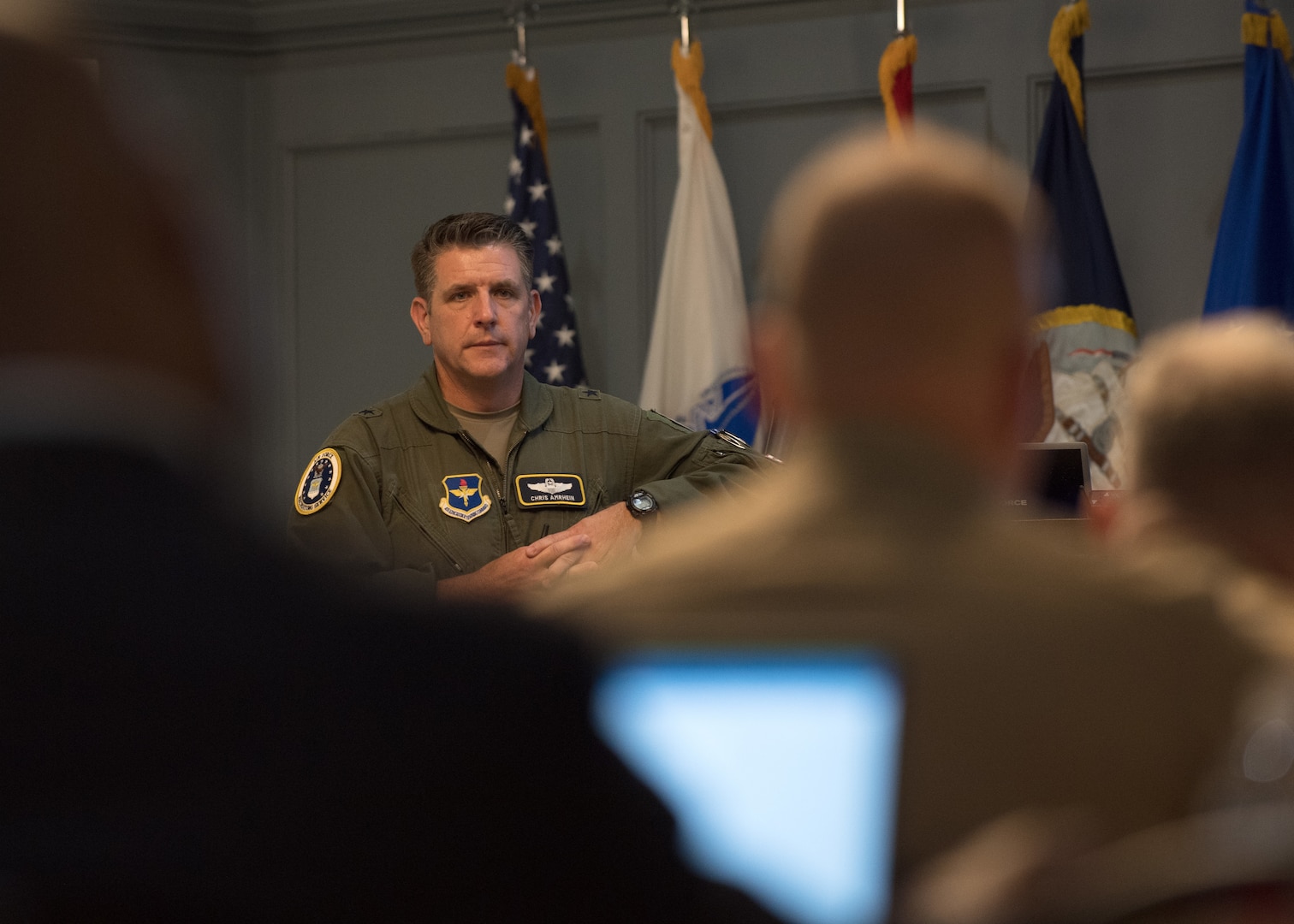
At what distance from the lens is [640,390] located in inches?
189

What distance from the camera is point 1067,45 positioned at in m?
4.03

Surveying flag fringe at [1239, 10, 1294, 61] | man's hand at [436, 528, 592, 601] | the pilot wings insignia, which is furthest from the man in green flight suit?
flag fringe at [1239, 10, 1294, 61]

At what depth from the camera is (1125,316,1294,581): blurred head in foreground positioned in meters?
0.82

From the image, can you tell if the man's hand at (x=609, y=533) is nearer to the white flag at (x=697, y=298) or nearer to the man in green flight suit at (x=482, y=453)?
the man in green flight suit at (x=482, y=453)

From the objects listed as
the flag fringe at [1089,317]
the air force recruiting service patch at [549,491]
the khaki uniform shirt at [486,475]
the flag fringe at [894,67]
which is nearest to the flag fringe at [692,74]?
the flag fringe at [894,67]

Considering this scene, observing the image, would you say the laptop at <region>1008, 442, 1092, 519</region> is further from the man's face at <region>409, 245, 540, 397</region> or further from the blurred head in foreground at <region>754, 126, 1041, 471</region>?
the blurred head in foreground at <region>754, 126, 1041, 471</region>

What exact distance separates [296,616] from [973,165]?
44 centimetres

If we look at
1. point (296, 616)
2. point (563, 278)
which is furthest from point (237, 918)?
point (563, 278)

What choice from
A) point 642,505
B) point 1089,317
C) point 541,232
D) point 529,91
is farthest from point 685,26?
point 642,505

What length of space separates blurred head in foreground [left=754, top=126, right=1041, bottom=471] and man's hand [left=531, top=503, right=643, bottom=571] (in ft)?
6.30

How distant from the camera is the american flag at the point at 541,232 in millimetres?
4520

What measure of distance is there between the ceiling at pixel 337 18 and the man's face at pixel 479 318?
6.40 ft

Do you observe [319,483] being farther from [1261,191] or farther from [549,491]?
[1261,191]

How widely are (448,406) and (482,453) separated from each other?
0.15m
